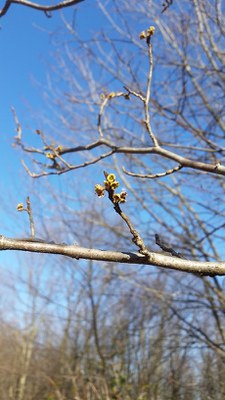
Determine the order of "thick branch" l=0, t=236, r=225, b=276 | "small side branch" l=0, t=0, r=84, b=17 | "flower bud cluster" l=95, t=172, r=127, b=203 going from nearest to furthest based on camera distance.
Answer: "flower bud cluster" l=95, t=172, r=127, b=203 < "thick branch" l=0, t=236, r=225, b=276 < "small side branch" l=0, t=0, r=84, b=17

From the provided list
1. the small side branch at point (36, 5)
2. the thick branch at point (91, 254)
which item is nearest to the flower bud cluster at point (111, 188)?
the thick branch at point (91, 254)

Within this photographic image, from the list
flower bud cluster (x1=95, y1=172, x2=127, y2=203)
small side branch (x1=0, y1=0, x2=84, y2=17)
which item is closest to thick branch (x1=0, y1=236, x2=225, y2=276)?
flower bud cluster (x1=95, y1=172, x2=127, y2=203)

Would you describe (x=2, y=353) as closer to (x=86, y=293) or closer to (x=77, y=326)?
(x=77, y=326)

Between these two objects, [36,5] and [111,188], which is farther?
[36,5]

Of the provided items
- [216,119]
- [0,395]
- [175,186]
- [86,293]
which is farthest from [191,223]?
[0,395]

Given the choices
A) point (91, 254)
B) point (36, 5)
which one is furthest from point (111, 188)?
point (36, 5)

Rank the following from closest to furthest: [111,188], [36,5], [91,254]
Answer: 1. [111,188]
2. [91,254]
3. [36,5]

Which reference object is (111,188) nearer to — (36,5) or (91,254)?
(91,254)

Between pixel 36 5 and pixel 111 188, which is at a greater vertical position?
pixel 36 5

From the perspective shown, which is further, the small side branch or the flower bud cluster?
the small side branch

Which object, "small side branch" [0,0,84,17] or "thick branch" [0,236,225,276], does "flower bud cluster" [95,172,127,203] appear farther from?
"small side branch" [0,0,84,17]

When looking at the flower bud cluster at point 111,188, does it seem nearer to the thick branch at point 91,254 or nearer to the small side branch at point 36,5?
the thick branch at point 91,254
